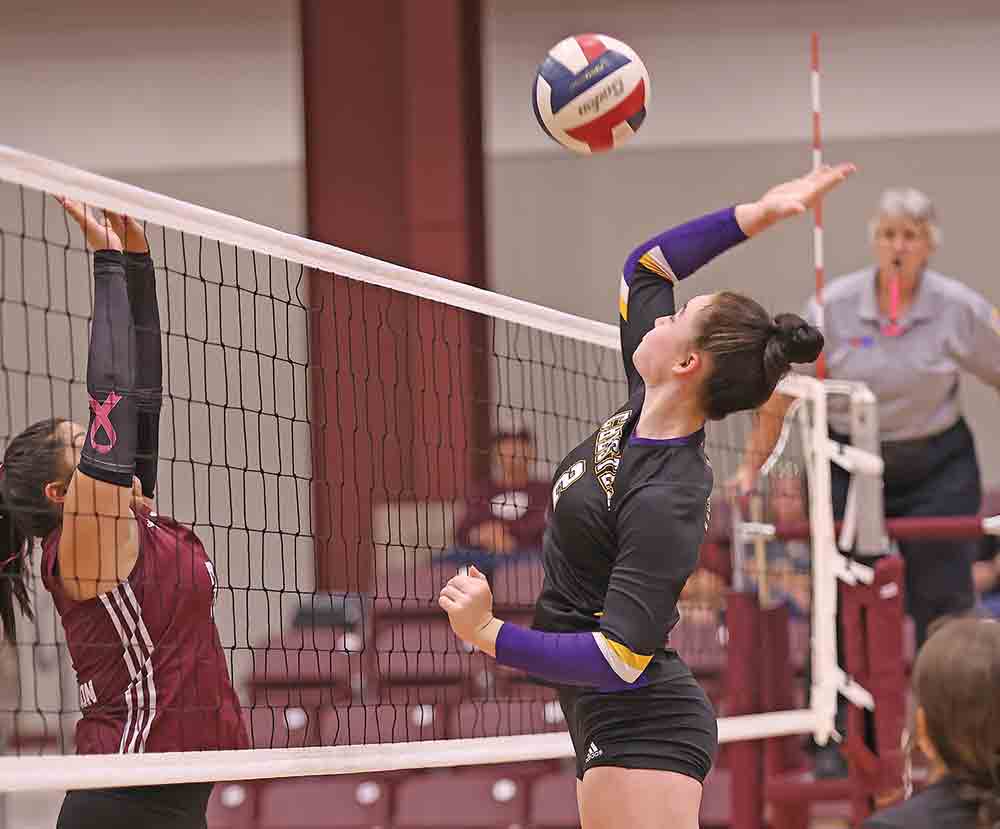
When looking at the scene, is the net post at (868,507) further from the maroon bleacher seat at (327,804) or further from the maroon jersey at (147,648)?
the maroon bleacher seat at (327,804)

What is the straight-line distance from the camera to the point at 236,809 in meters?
7.19

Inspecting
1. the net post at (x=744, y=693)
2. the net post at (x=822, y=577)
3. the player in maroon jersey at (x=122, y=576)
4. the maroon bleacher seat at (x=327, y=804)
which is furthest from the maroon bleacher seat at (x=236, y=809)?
the player in maroon jersey at (x=122, y=576)

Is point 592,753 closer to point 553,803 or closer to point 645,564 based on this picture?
point 645,564

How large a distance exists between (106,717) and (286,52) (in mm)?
8470

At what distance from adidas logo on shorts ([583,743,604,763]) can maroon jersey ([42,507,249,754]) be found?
2.47 ft

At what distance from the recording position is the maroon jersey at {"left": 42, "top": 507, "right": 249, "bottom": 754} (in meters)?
2.98

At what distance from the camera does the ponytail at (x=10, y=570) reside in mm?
3055

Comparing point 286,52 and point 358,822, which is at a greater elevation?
point 286,52

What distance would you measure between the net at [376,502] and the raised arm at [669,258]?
2.12 feet

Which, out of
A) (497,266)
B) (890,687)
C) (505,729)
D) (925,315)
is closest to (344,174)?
(497,266)

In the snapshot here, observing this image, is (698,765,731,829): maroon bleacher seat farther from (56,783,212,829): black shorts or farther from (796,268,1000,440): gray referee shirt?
(56,783,212,829): black shorts

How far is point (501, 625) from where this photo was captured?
273 centimetres

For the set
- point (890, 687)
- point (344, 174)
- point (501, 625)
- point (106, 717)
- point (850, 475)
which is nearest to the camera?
point (501, 625)

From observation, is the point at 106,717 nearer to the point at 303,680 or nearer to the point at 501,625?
the point at 501,625
